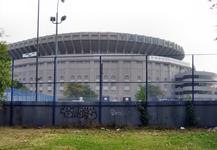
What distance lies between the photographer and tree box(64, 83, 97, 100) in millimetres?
27891

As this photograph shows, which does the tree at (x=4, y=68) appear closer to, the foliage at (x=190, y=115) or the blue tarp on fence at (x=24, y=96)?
the blue tarp on fence at (x=24, y=96)

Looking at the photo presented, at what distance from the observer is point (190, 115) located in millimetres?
24859


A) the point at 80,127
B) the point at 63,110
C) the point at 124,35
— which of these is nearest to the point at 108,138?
the point at 80,127

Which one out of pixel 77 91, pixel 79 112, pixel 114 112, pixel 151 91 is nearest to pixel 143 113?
pixel 114 112

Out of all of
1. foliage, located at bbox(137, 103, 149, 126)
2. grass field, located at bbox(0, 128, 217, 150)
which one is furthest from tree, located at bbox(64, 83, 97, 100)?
grass field, located at bbox(0, 128, 217, 150)

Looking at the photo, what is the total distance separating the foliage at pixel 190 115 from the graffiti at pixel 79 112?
16.1 ft

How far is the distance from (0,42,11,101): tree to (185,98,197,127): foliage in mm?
9515

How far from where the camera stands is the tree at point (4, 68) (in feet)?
82.0

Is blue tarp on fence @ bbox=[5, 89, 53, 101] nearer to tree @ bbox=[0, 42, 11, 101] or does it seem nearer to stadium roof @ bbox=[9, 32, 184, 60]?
tree @ bbox=[0, 42, 11, 101]

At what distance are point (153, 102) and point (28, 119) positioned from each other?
7098 mm

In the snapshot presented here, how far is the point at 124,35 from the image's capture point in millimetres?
122938

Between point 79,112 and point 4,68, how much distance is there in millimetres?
4646

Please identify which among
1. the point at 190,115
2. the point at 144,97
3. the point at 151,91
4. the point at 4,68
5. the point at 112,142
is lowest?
the point at 112,142

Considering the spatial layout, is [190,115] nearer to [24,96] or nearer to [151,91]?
[151,91]
